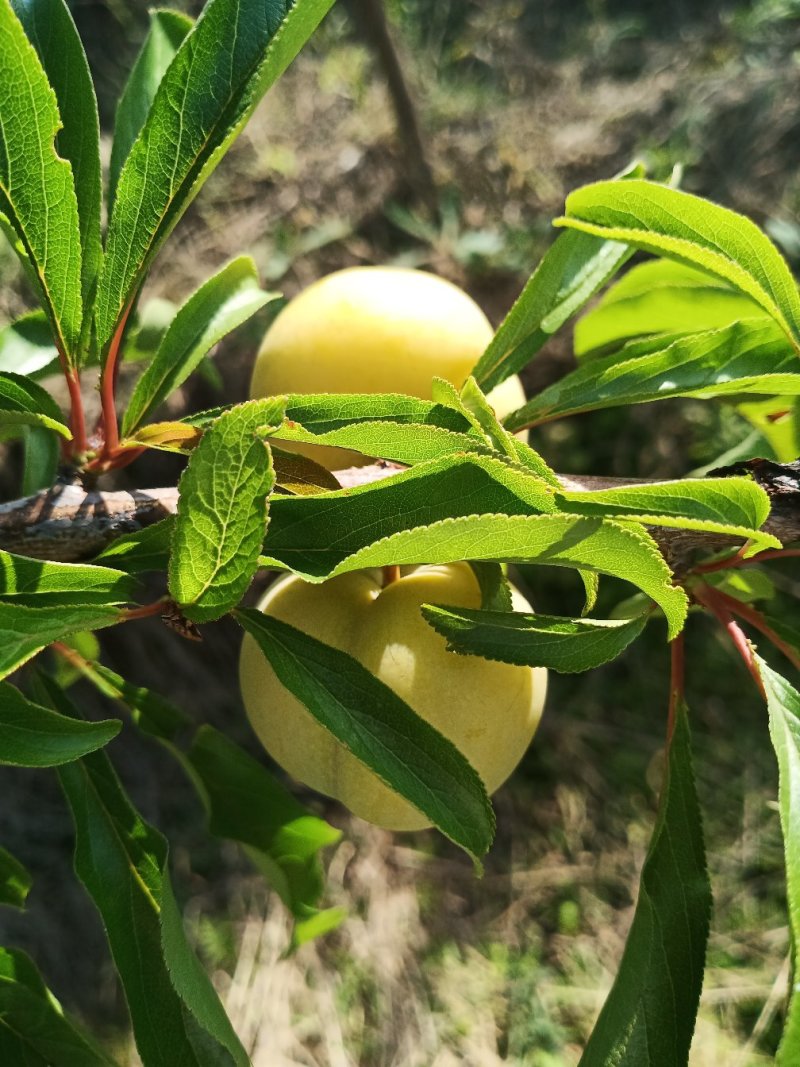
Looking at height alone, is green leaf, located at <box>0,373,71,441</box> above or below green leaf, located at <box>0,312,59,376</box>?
below

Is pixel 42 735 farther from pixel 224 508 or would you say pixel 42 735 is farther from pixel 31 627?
pixel 224 508

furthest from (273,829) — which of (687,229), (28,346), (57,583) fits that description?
(687,229)

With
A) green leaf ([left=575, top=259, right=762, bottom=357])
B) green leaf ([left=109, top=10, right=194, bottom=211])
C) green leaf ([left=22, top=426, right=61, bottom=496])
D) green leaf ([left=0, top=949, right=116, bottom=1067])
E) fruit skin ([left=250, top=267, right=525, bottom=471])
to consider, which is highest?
green leaf ([left=109, top=10, right=194, bottom=211])

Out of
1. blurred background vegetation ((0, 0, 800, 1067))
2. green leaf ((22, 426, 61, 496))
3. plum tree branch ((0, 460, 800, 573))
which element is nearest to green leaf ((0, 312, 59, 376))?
green leaf ((22, 426, 61, 496))

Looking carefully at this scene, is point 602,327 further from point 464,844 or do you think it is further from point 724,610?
point 464,844

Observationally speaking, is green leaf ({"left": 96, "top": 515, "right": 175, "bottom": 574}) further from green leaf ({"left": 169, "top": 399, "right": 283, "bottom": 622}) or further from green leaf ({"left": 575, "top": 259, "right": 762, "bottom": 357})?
green leaf ({"left": 575, "top": 259, "right": 762, "bottom": 357})

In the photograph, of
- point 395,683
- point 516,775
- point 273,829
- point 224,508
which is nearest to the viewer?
point 224,508

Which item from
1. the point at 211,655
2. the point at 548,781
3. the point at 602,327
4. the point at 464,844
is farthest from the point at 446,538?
the point at 548,781
